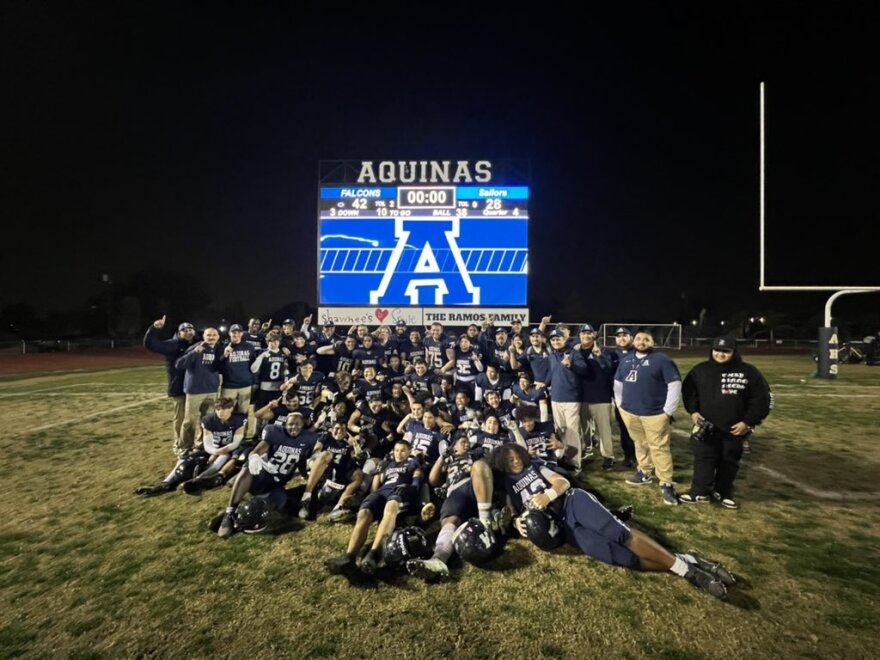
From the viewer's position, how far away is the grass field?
11.4 ft

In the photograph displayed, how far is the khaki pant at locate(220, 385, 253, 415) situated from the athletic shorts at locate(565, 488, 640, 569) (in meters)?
6.79

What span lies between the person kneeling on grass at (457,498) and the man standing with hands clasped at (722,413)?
10.2ft

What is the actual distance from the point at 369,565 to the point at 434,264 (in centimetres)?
1433

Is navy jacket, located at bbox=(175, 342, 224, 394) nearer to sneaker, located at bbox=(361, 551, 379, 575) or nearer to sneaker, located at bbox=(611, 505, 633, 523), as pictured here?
sneaker, located at bbox=(361, 551, 379, 575)

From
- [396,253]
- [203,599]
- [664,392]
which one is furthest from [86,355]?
[664,392]

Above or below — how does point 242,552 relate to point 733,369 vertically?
below

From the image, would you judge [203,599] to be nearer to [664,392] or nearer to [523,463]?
[523,463]

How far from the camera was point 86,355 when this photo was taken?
115 ft

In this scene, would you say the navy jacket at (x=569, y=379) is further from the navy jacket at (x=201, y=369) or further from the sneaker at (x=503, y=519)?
the navy jacket at (x=201, y=369)

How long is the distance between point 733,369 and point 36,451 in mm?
13395

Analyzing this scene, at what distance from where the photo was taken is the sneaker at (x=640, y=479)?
6.89 meters

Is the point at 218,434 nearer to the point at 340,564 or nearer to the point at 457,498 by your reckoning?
the point at 340,564

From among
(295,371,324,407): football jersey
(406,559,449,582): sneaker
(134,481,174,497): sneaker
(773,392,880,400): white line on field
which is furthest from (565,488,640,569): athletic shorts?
(773,392,880,400): white line on field

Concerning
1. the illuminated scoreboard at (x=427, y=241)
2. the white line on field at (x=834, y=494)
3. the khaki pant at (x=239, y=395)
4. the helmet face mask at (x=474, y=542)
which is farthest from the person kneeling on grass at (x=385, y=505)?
the illuminated scoreboard at (x=427, y=241)
